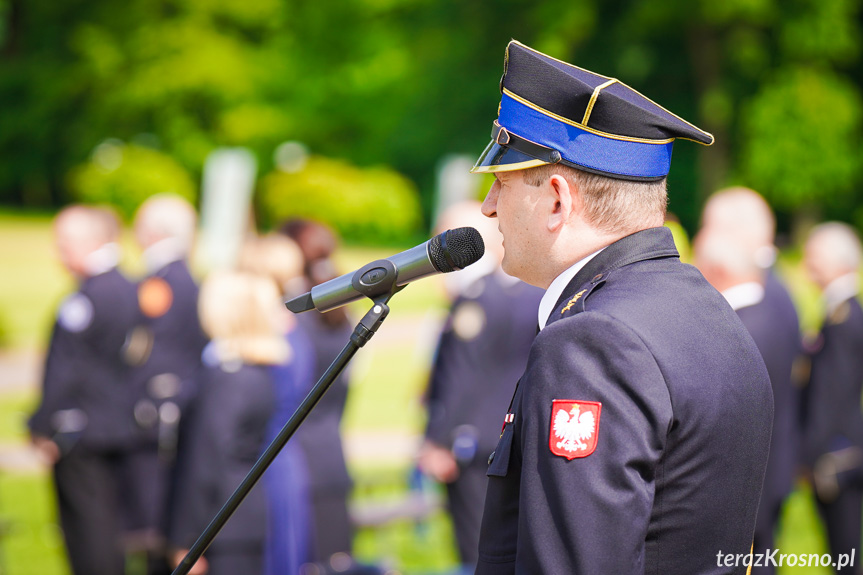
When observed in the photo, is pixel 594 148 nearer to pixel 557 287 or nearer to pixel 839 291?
pixel 557 287

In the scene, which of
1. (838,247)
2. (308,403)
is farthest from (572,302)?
(838,247)

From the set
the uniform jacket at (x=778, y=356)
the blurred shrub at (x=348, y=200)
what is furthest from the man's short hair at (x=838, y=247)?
the blurred shrub at (x=348, y=200)

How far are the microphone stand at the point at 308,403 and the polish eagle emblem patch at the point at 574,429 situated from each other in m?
0.50

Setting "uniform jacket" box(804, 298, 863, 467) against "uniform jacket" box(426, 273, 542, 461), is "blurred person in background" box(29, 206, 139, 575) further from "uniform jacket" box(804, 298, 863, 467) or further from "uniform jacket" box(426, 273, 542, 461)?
"uniform jacket" box(804, 298, 863, 467)

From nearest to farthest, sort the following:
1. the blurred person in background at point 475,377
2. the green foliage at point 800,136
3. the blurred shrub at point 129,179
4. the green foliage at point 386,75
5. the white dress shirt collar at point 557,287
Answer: the white dress shirt collar at point 557,287 → the blurred person in background at point 475,377 → the green foliage at point 800,136 → the green foliage at point 386,75 → the blurred shrub at point 129,179

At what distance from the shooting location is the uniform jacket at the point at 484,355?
18.5 ft

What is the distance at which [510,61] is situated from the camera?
1917 mm

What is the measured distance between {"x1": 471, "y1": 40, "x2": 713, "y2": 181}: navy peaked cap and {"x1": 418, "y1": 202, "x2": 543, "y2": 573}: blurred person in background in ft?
12.1

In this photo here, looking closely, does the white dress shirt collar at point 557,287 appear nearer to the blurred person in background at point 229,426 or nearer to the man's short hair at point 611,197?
the man's short hair at point 611,197

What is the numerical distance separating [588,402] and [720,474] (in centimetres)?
32

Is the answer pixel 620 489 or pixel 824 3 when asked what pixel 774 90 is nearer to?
pixel 824 3

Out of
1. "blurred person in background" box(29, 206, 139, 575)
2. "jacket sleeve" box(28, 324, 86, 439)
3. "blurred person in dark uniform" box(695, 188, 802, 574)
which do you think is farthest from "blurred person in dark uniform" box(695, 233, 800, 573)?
"jacket sleeve" box(28, 324, 86, 439)

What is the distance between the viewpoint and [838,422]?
18.6 feet

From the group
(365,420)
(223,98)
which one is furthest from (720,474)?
(223,98)
